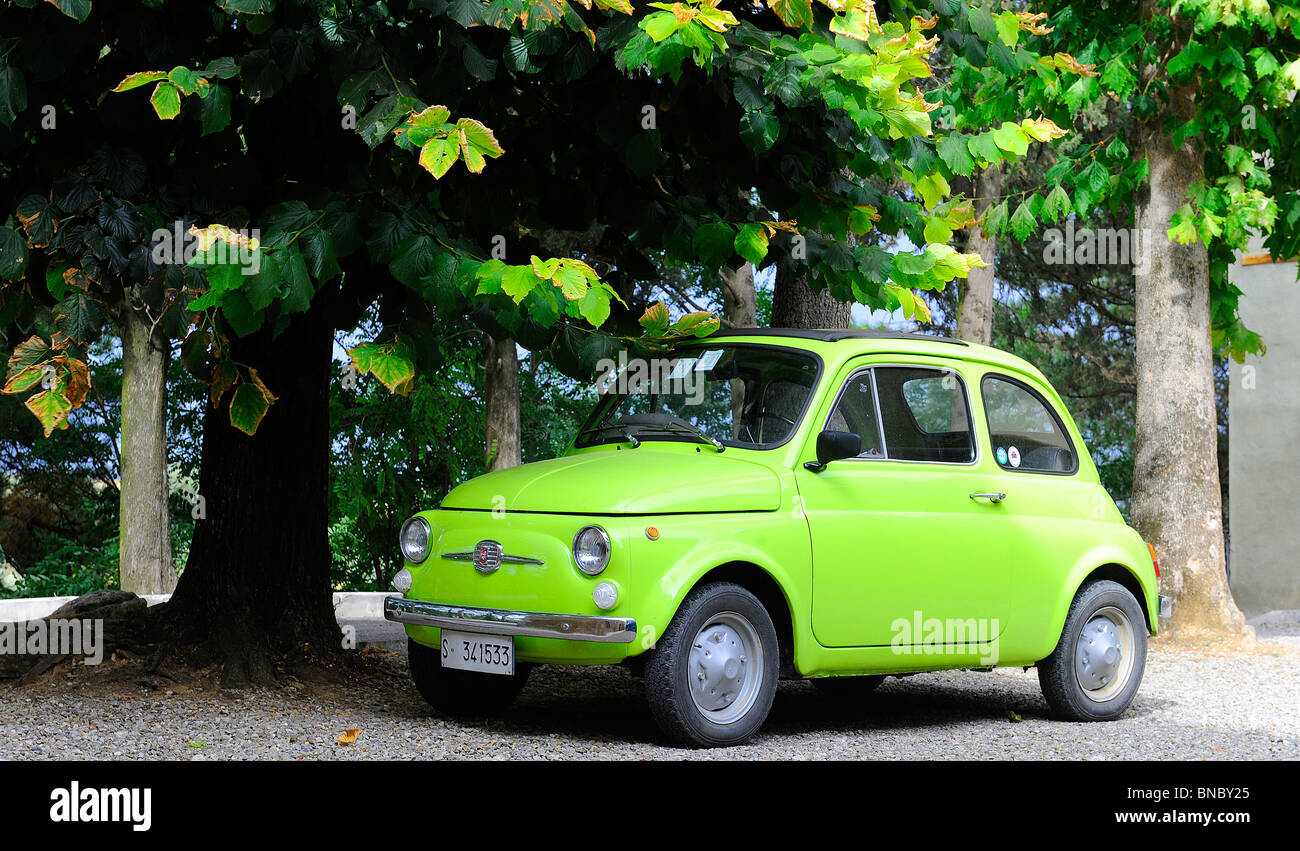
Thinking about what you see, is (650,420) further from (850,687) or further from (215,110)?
(850,687)

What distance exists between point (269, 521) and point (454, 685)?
219cm

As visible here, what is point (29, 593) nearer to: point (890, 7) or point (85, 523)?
point (85, 523)

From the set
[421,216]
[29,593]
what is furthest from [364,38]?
[29,593]

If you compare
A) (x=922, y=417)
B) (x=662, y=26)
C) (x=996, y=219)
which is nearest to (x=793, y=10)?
(x=662, y=26)

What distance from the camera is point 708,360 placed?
7656 millimetres

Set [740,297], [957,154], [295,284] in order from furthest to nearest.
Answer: [740,297], [957,154], [295,284]

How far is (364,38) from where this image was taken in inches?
265

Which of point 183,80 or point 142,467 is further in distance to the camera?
point 142,467

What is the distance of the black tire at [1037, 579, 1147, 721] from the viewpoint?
314 inches

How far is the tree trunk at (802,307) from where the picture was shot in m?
10.9

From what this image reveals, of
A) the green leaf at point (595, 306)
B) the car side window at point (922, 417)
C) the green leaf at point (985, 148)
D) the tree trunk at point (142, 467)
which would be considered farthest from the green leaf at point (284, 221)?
the tree trunk at point (142, 467)

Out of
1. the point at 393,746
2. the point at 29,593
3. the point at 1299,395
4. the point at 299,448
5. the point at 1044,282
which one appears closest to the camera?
the point at 393,746

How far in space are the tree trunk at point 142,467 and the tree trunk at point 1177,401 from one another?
40.8ft

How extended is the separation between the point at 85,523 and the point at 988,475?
2154cm
